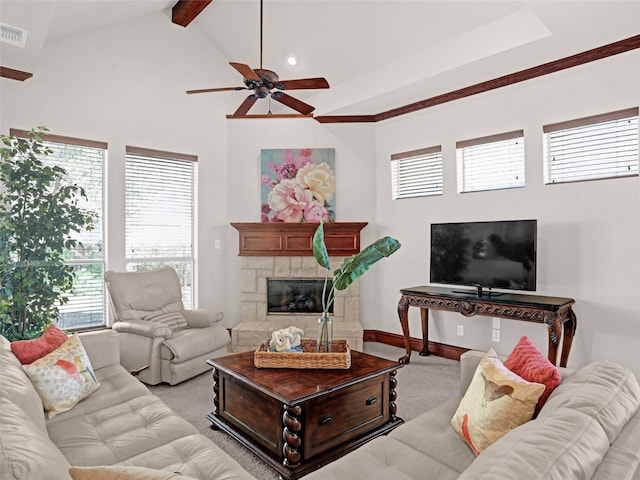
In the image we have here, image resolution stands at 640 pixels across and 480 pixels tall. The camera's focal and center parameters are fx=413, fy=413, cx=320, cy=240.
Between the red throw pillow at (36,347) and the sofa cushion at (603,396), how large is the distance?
8.37 ft

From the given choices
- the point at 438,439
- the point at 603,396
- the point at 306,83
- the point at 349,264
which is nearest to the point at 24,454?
the point at 438,439

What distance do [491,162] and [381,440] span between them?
341 centimetres

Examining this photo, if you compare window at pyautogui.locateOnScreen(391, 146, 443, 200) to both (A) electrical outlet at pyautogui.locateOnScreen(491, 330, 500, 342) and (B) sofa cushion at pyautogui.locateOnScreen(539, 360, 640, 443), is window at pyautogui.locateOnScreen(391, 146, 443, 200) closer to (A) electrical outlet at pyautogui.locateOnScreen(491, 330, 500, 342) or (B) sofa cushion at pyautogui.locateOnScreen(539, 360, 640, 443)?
(A) electrical outlet at pyautogui.locateOnScreen(491, 330, 500, 342)

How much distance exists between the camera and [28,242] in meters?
3.53

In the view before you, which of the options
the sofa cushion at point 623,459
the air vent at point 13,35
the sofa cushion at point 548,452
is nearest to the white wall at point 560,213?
the sofa cushion at point 623,459

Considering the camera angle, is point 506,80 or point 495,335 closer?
point 506,80

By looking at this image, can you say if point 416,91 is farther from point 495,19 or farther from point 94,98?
point 94,98

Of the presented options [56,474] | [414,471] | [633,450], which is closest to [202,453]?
[56,474]

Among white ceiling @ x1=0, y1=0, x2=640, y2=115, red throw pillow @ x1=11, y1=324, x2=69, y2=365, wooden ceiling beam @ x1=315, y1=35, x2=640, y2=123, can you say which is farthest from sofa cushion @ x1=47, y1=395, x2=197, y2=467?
wooden ceiling beam @ x1=315, y1=35, x2=640, y2=123

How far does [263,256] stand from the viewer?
17.4 ft

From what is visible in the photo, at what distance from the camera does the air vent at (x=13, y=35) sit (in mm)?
2956

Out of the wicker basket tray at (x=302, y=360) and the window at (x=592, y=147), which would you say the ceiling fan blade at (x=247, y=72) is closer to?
the wicker basket tray at (x=302, y=360)

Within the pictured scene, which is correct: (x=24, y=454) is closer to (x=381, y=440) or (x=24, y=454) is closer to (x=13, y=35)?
(x=381, y=440)

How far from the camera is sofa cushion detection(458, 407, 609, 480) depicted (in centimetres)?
93
